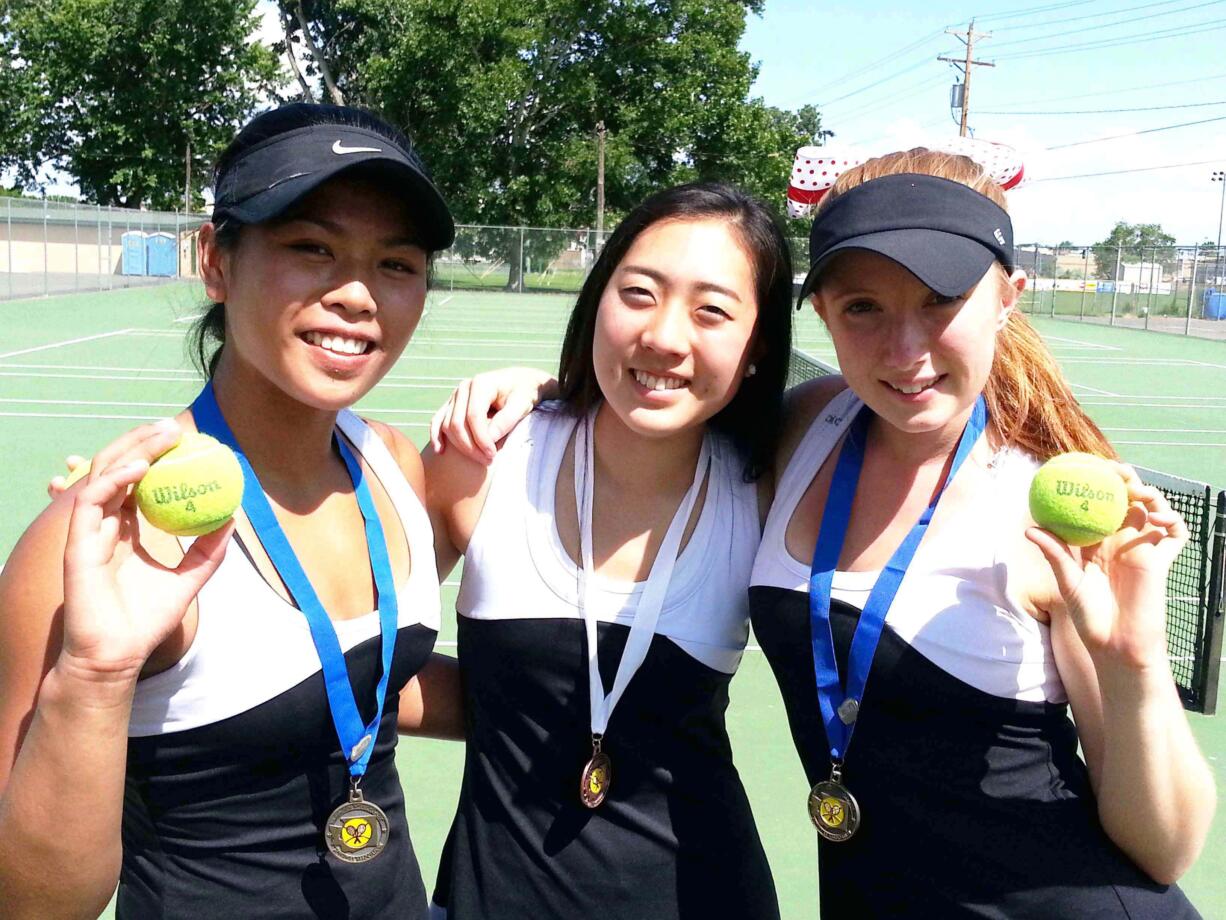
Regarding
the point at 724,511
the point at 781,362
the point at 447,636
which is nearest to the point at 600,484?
the point at 724,511

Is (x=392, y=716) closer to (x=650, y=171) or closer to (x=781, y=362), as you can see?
(x=781, y=362)

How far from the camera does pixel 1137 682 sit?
2.17 meters

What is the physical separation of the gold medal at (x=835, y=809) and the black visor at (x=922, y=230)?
100 cm

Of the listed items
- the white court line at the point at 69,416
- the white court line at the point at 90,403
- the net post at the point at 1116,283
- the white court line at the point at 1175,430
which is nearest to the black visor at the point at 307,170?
the white court line at the point at 69,416

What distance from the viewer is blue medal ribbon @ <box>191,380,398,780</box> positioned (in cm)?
233

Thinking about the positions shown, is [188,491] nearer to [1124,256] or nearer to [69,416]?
[69,416]

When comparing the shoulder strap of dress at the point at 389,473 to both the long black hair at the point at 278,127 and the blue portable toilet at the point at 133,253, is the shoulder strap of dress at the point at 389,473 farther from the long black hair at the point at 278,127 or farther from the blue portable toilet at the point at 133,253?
the blue portable toilet at the point at 133,253

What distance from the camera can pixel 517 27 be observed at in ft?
146

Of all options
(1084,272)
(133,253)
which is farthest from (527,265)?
(1084,272)

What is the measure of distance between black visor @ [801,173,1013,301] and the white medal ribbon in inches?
23.4

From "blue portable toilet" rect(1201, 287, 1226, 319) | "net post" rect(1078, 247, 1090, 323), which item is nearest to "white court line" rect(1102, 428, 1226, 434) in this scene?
"net post" rect(1078, 247, 1090, 323)

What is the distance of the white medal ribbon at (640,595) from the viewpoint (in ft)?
8.62

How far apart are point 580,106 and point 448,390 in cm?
3187

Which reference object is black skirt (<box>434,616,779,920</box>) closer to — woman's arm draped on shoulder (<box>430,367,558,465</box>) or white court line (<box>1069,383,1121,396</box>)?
woman's arm draped on shoulder (<box>430,367,558,465</box>)
